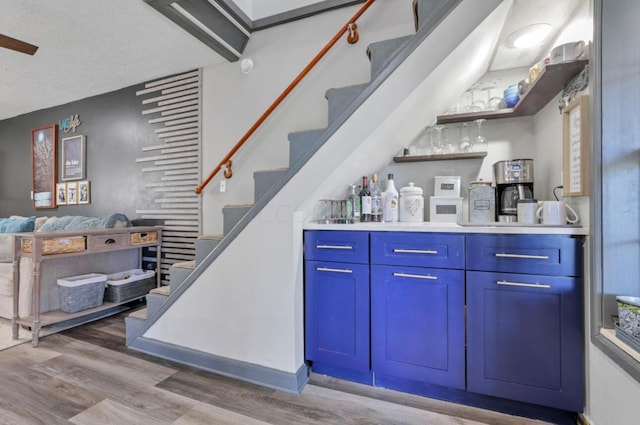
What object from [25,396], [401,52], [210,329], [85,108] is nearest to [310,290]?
[210,329]

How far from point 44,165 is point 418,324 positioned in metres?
5.35

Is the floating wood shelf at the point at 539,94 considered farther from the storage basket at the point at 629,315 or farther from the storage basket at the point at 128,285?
the storage basket at the point at 128,285

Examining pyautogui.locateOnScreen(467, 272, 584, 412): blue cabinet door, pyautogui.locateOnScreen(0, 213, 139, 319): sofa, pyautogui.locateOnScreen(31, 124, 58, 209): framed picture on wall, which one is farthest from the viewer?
pyautogui.locateOnScreen(31, 124, 58, 209): framed picture on wall

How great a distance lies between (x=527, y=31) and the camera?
172 centimetres

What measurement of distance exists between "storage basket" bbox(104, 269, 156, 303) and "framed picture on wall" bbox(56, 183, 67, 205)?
1.73 metres

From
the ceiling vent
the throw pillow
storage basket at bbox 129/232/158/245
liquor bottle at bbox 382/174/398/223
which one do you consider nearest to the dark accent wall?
storage basket at bbox 129/232/158/245

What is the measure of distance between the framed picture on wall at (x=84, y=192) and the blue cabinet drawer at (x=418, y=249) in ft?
Answer: 12.9

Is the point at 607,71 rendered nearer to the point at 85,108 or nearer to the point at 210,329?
the point at 210,329

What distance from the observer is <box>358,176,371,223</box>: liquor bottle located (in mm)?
2152

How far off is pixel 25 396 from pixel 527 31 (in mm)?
3668

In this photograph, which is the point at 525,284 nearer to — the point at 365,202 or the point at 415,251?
the point at 415,251

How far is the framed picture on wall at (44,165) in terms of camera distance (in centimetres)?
411

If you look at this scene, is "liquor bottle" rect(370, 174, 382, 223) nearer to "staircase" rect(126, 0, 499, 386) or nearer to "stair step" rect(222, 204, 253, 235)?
"staircase" rect(126, 0, 499, 386)

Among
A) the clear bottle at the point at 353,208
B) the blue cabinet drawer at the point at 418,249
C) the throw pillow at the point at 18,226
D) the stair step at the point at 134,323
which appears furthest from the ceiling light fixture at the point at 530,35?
the throw pillow at the point at 18,226
